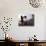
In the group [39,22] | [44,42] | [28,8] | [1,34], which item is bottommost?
[44,42]

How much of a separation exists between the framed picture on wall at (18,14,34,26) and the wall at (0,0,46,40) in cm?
11

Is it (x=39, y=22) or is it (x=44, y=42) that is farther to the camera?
(x=39, y=22)

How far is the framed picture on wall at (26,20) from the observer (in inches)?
146

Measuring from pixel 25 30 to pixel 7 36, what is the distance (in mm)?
555

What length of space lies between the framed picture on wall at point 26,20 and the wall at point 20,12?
0.11 meters

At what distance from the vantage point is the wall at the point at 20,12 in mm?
3672

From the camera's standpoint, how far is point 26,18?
147 inches

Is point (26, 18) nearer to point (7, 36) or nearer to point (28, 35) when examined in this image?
point (28, 35)

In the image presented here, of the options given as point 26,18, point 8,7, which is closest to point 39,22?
point 26,18

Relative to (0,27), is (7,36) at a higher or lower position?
lower

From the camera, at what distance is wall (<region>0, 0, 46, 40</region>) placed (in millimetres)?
3672

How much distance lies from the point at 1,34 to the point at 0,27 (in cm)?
21

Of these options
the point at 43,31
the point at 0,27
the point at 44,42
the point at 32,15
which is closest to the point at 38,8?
the point at 32,15

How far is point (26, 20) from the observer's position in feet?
12.2
